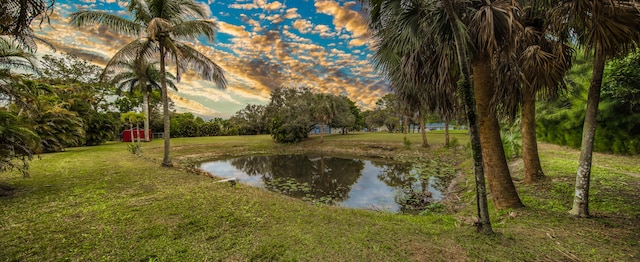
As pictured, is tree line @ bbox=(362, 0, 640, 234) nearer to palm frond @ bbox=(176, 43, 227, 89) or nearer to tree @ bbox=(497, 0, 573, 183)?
tree @ bbox=(497, 0, 573, 183)

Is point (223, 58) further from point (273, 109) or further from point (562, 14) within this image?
point (562, 14)

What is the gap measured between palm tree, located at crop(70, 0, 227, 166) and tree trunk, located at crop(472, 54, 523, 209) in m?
9.27

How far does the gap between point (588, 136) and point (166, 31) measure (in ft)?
39.4

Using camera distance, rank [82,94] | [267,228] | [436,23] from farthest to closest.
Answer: [82,94], [436,23], [267,228]

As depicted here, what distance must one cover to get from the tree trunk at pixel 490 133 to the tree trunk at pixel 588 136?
895mm

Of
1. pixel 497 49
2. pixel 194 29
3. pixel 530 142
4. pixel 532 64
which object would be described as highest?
pixel 194 29

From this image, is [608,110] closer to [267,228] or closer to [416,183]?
[416,183]

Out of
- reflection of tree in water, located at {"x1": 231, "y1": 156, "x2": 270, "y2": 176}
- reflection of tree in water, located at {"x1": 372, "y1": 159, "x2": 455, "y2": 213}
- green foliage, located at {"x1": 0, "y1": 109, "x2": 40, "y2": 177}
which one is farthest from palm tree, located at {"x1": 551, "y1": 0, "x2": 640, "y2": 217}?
reflection of tree in water, located at {"x1": 231, "y1": 156, "x2": 270, "y2": 176}

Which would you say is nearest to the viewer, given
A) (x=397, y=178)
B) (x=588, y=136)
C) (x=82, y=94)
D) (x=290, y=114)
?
(x=588, y=136)

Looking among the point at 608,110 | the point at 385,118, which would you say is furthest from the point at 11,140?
the point at 385,118

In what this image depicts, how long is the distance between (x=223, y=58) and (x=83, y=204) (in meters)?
16.1

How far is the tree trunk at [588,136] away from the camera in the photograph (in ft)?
12.2

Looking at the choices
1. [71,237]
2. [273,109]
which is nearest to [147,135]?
[273,109]

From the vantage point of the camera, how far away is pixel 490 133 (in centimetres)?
455
